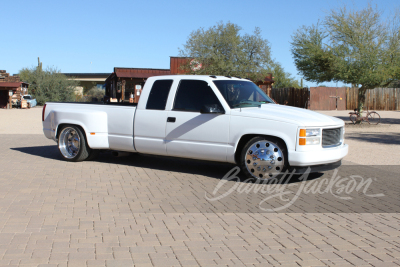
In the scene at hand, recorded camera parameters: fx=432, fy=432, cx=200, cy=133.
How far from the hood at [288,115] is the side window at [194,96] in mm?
626

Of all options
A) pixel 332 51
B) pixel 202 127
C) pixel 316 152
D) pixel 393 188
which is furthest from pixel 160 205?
pixel 332 51

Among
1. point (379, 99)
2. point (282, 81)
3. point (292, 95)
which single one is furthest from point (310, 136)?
point (282, 81)

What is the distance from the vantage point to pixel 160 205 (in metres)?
6.19

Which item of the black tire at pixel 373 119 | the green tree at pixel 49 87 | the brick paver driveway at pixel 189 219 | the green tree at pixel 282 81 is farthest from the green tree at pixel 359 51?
the green tree at pixel 282 81

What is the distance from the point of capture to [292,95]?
41188 millimetres

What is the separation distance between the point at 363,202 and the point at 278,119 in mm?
1923

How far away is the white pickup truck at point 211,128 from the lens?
7.42 m

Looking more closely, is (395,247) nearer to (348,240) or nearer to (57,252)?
(348,240)

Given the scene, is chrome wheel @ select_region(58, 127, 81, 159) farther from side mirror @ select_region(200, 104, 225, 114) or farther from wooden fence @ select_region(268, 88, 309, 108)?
wooden fence @ select_region(268, 88, 309, 108)

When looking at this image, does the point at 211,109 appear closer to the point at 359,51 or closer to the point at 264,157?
the point at 264,157

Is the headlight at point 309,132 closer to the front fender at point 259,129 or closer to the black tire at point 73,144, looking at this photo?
the front fender at point 259,129

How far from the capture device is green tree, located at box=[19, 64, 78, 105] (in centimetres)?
5794

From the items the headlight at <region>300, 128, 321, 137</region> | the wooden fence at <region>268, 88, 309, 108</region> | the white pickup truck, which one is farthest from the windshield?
the wooden fence at <region>268, 88, 309, 108</region>
